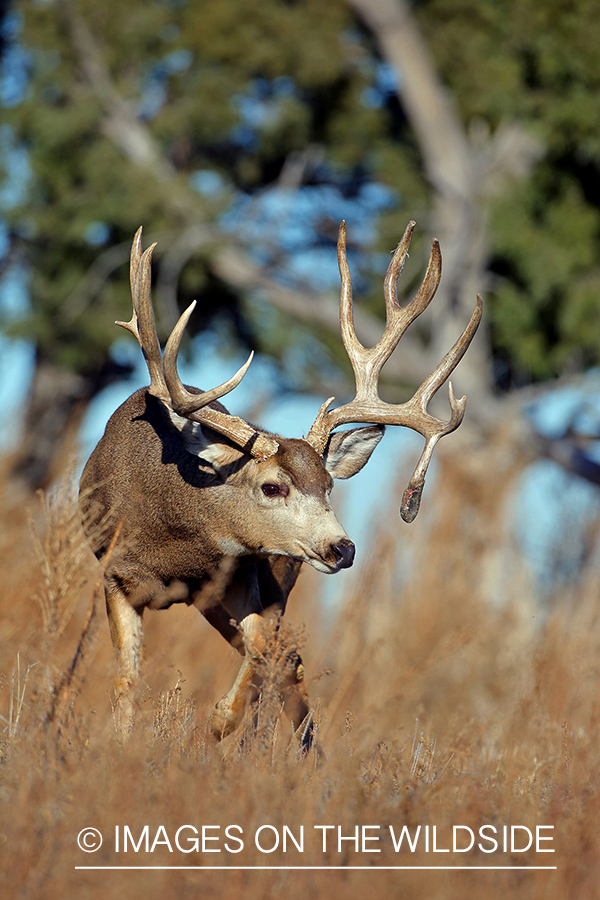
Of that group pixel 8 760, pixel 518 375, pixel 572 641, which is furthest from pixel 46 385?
pixel 8 760

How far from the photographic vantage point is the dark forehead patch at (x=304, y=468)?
484 cm

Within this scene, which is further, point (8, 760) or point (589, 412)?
point (589, 412)

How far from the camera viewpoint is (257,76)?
53.9 feet

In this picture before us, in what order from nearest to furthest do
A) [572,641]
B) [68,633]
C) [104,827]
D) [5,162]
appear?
[104,827]
[68,633]
[572,641]
[5,162]

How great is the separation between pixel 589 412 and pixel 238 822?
41.0 ft

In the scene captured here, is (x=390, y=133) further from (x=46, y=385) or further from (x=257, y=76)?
(x=46, y=385)

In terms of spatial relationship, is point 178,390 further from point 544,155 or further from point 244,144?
point 244,144

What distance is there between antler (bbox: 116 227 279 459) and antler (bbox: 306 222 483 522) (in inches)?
12.4

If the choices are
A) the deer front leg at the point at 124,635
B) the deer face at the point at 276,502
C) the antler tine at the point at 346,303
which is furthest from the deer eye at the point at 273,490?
the antler tine at the point at 346,303

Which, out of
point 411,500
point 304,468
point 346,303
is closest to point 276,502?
point 304,468

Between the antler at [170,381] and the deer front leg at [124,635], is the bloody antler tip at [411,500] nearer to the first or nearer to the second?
the antler at [170,381]

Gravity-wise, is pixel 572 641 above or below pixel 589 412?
below

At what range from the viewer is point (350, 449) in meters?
5.36

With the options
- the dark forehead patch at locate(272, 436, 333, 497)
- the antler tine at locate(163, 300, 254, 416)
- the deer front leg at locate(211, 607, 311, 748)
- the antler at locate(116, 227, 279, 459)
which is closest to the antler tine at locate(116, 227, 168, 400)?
the antler at locate(116, 227, 279, 459)
